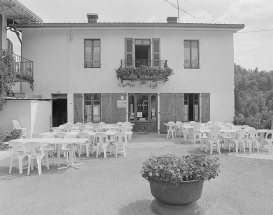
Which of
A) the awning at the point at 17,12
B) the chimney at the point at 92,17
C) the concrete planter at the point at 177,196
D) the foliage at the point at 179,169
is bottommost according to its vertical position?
the concrete planter at the point at 177,196

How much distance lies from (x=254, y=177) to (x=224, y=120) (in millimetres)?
8983

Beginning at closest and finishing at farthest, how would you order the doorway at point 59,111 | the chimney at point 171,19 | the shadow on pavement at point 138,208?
the shadow on pavement at point 138,208 → the doorway at point 59,111 → the chimney at point 171,19

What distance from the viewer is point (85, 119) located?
1398 cm

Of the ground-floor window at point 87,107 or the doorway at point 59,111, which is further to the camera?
the doorway at point 59,111

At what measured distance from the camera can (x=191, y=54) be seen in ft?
Result: 46.9

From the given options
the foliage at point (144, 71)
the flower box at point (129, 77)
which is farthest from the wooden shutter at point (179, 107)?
A: the flower box at point (129, 77)

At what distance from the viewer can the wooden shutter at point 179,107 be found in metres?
14.0

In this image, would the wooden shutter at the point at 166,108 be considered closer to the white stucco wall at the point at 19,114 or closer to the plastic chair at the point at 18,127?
the white stucco wall at the point at 19,114

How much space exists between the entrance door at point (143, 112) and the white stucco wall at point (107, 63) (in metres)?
0.40

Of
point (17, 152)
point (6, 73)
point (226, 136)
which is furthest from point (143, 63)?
point (17, 152)

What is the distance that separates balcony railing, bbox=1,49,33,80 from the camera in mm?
11211

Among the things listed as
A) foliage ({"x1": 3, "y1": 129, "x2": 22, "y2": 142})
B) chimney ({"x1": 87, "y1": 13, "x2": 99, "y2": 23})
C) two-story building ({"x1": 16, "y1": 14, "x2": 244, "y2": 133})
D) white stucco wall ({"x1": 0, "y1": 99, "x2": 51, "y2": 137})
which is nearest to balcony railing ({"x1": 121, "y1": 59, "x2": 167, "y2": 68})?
two-story building ({"x1": 16, "y1": 14, "x2": 244, "y2": 133})

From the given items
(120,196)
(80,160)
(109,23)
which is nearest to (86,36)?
(109,23)

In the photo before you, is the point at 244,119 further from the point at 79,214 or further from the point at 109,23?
the point at 79,214
